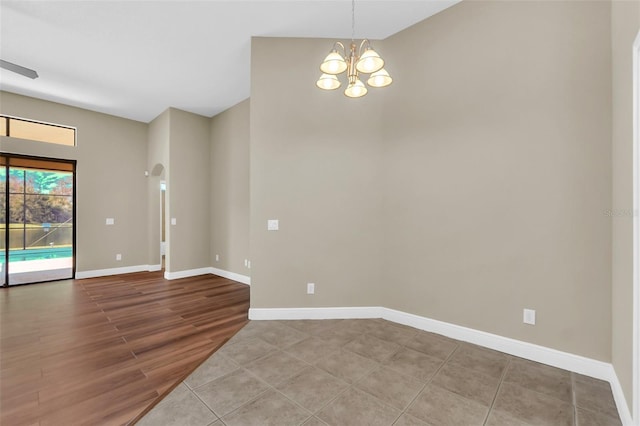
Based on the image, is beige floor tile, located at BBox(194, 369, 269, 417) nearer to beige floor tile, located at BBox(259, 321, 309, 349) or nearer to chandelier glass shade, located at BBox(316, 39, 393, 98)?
beige floor tile, located at BBox(259, 321, 309, 349)

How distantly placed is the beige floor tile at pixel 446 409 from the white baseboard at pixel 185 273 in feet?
17.0

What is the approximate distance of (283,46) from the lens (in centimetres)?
342

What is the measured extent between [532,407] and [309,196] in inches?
106

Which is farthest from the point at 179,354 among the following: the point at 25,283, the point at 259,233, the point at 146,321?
the point at 25,283

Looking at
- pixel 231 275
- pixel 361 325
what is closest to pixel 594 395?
pixel 361 325

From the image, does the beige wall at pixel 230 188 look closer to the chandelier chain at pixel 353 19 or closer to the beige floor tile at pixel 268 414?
the chandelier chain at pixel 353 19

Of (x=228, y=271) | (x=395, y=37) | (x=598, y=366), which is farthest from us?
(x=228, y=271)

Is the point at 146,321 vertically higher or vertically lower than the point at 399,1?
lower

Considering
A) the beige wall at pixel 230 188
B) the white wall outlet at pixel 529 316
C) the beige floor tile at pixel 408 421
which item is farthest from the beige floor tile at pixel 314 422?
the beige wall at pixel 230 188

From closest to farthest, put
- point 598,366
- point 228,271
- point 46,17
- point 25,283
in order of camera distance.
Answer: point 598,366
point 46,17
point 25,283
point 228,271

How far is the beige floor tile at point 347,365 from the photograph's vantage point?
218 cm

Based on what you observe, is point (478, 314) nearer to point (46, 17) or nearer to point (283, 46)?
point (283, 46)

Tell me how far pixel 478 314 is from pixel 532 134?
69.2 inches

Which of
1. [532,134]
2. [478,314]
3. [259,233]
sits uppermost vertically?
[532,134]
